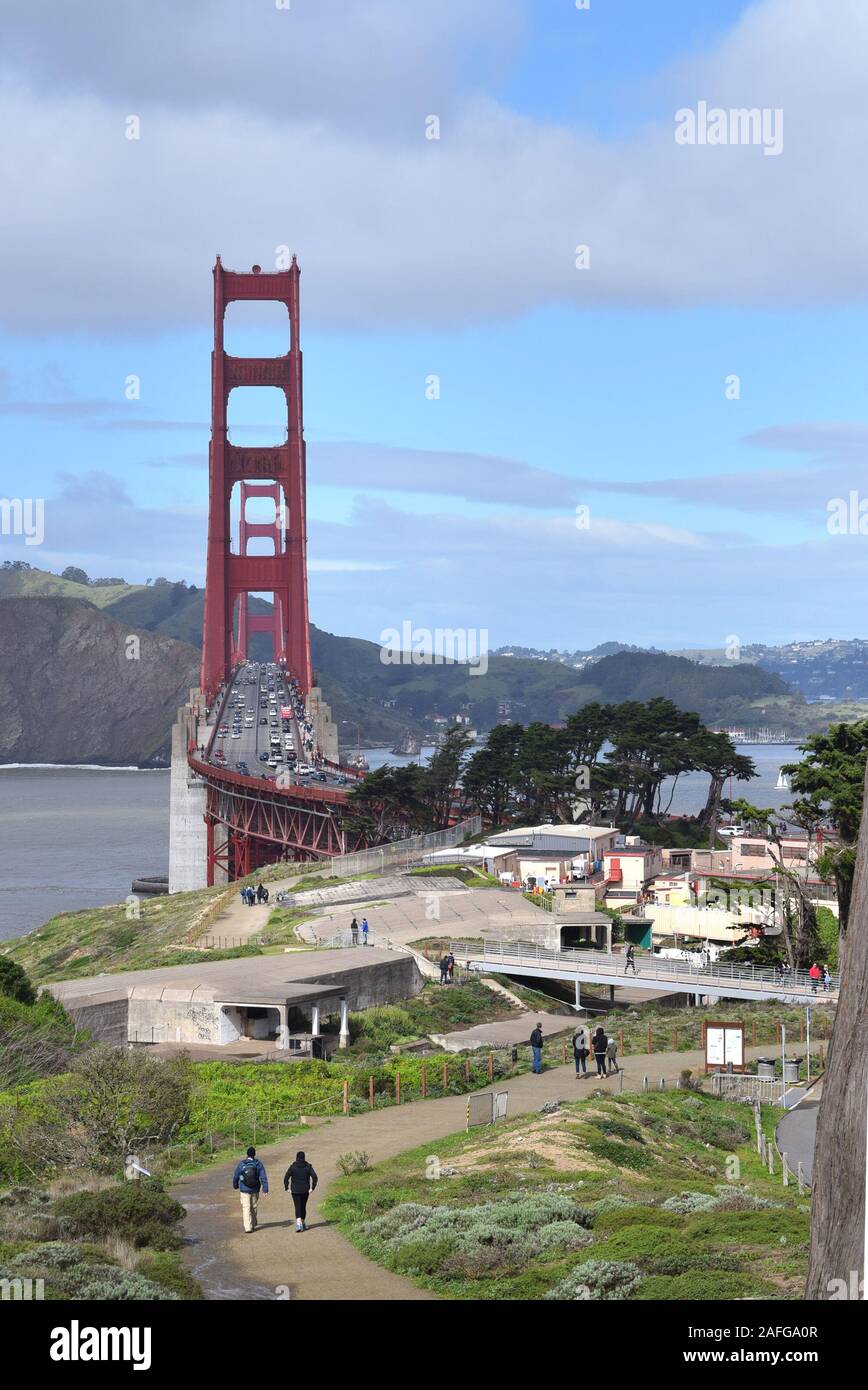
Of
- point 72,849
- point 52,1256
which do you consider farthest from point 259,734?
point 52,1256

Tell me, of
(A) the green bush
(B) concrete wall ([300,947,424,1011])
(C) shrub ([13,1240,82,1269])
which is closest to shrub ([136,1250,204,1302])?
(C) shrub ([13,1240,82,1269])

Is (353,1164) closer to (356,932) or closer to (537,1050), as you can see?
(537,1050)

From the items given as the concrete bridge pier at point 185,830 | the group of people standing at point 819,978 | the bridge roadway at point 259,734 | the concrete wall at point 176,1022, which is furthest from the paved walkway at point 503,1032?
the concrete bridge pier at point 185,830

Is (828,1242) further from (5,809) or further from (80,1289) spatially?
(5,809)

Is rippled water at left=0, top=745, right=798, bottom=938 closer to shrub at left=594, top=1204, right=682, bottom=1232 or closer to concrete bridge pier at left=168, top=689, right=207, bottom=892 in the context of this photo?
concrete bridge pier at left=168, top=689, right=207, bottom=892
